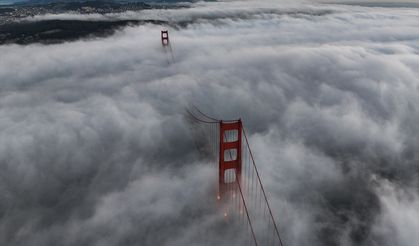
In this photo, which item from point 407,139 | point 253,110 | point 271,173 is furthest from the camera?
point 253,110

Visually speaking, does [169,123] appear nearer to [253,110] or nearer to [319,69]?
[253,110]

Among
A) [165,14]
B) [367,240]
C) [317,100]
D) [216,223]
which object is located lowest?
[317,100]

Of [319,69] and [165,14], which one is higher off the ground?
[165,14]

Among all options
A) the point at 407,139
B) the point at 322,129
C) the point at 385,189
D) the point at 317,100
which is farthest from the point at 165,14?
the point at 385,189

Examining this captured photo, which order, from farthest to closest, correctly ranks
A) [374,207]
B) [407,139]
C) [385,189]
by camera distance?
[407,139] < [385,189] < [374,207]

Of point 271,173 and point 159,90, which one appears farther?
point 159,90

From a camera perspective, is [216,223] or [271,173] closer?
[216,223]

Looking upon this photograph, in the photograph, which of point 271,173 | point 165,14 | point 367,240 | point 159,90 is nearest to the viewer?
point 367,240

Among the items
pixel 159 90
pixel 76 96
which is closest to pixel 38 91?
pixel 76 96

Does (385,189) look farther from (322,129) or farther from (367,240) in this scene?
(322,129)
